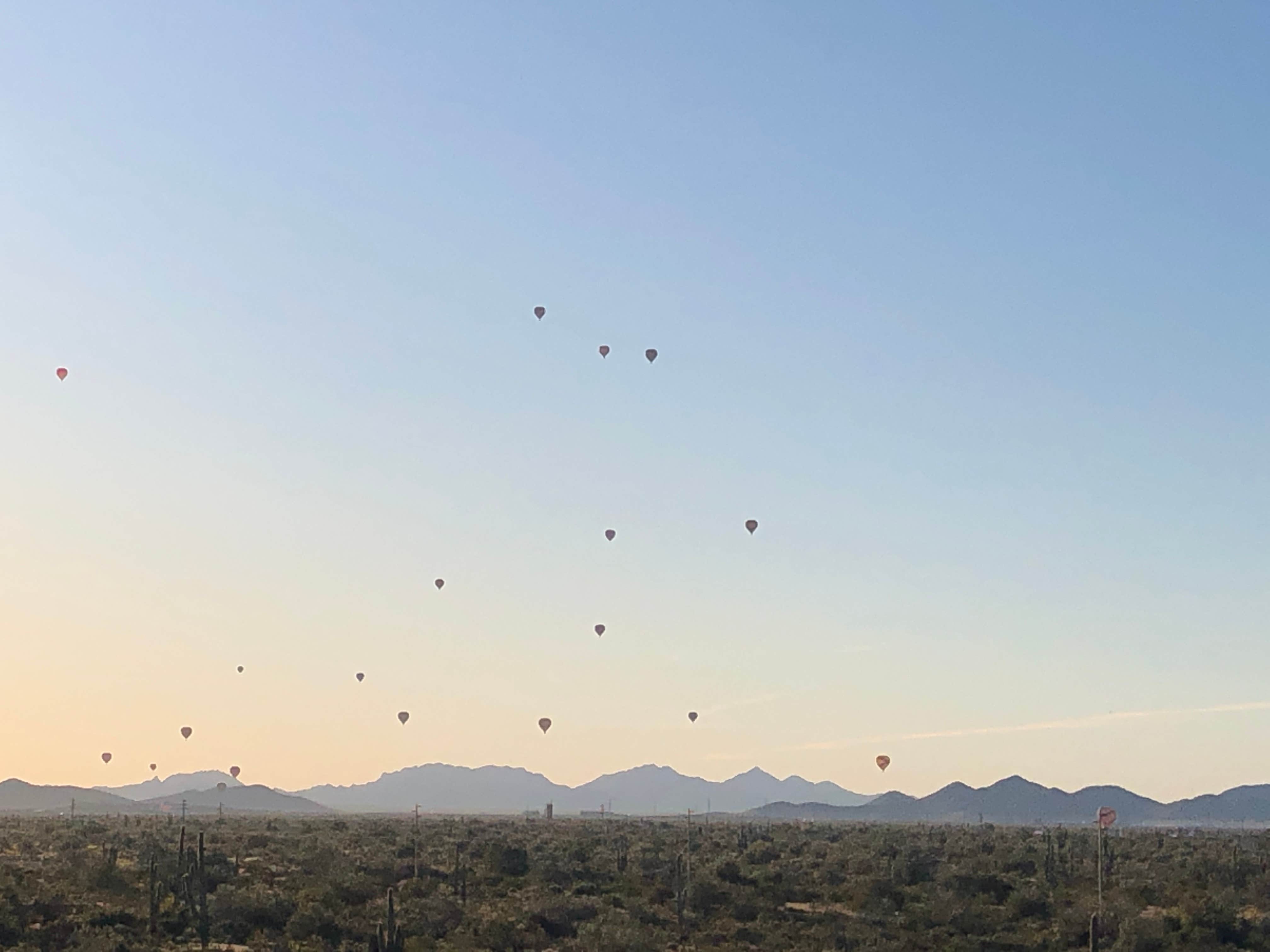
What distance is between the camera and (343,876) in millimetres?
52812

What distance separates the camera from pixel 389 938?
127 ft

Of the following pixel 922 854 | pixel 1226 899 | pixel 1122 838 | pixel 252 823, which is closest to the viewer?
pixel 1226 899

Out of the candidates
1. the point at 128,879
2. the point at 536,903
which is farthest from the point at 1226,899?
the point at 128,879

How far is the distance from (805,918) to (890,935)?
4.33 metres

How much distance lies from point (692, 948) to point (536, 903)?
6.25 metres

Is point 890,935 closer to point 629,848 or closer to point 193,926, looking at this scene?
point 193,926

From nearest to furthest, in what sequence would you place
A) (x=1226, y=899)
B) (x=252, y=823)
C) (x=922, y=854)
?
(x=1226, y=899) → (x=922, y=854) → (x=252, y=823)

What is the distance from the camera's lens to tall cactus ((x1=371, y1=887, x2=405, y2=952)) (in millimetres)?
36938

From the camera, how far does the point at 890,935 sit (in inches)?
1790

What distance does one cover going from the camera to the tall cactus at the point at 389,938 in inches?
1454

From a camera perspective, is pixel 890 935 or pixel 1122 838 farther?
pixel 1122 838

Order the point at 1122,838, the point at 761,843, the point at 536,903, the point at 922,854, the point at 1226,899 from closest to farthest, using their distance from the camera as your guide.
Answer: the point at 536,903
the point at 1226,899
the point at 922,854
the point at 761,843
the point at 1122,838

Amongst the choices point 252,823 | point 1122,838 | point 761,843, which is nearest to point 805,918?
point 761,843

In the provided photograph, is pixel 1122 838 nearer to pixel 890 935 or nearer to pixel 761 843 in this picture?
pixel 761 843
